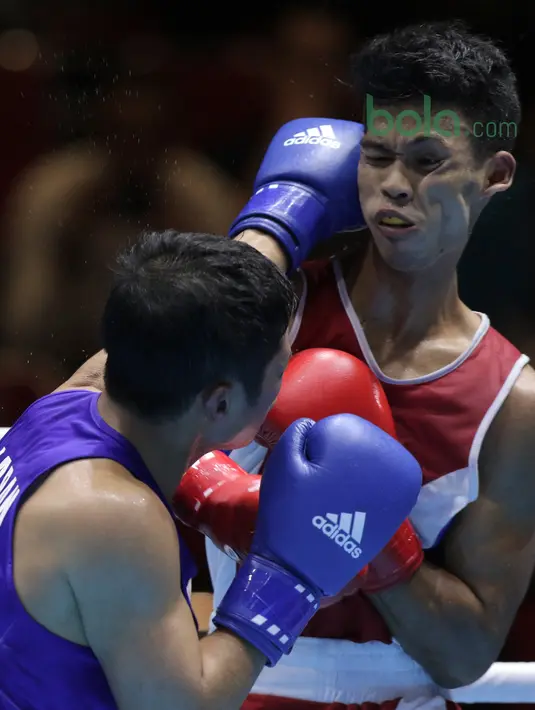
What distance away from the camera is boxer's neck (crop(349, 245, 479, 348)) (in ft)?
5.08

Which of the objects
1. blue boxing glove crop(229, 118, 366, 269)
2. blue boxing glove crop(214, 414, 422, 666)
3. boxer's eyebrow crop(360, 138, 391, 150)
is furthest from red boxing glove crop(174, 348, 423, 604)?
boxer's eyebrow crop(360, 138, 391, 150)

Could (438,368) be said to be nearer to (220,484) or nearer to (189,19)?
(220,484)

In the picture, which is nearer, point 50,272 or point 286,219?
point 286,219

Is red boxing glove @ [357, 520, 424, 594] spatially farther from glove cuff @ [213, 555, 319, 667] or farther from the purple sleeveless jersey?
the purple sleeveless jersey

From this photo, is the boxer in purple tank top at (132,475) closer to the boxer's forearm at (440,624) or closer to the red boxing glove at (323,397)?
the red boxing glove at (323,397)

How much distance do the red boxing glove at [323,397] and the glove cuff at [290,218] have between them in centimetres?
24

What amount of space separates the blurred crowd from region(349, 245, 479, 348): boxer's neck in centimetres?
103

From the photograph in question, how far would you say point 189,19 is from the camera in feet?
9.09

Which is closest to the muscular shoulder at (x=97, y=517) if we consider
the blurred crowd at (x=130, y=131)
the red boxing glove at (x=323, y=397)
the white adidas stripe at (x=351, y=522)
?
the white adidas stripe at (x=351, y=522)

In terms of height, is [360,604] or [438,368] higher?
[438,368]

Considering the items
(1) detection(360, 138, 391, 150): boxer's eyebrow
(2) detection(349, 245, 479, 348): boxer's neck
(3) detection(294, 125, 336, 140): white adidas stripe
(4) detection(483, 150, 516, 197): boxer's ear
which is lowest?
(2) detection(349, 245, 479, 348): boxer's neck

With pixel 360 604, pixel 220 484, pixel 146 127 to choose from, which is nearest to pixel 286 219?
pixel 220 484

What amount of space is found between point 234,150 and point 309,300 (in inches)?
47.4

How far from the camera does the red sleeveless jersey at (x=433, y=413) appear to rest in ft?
4.84
